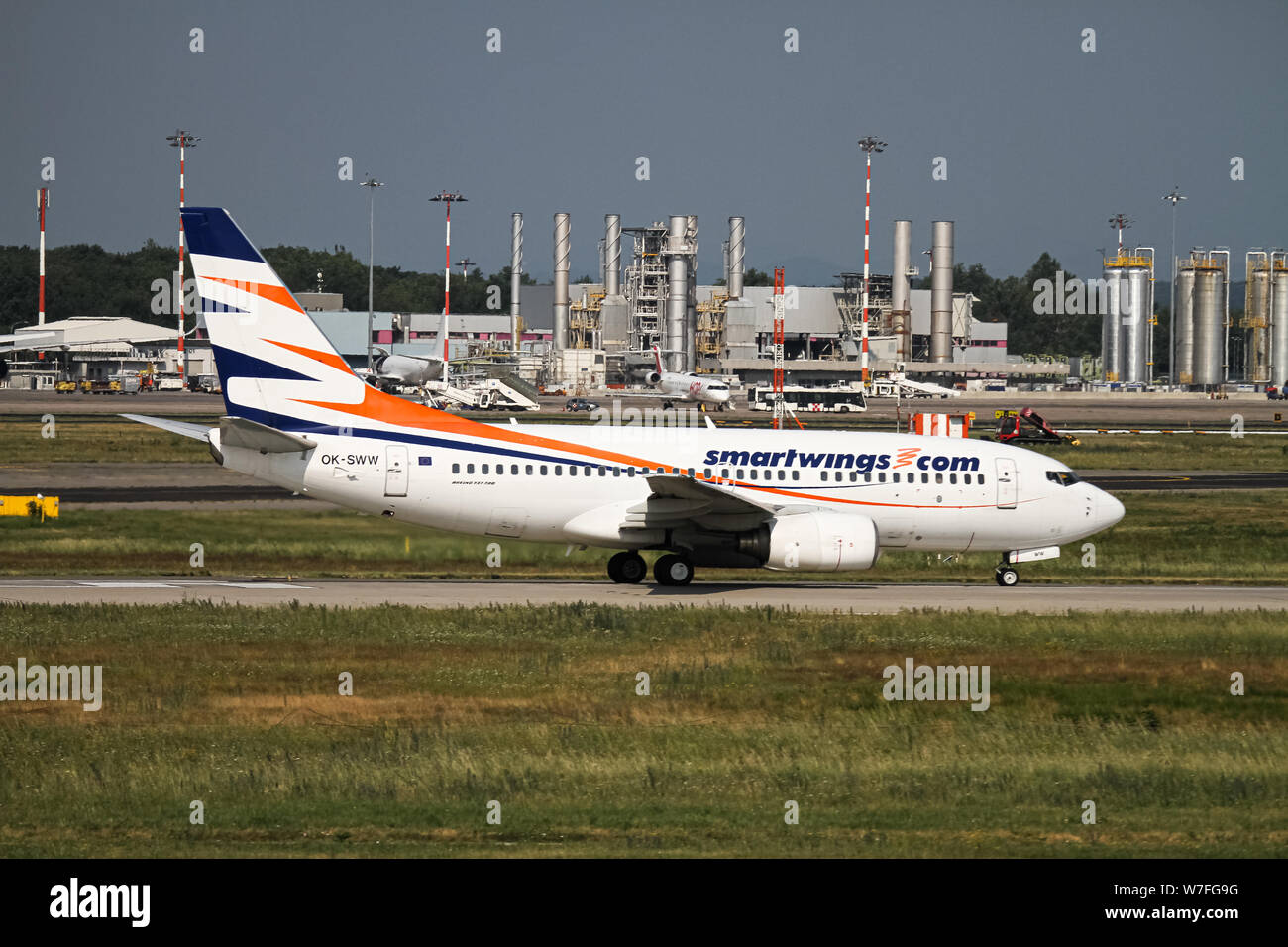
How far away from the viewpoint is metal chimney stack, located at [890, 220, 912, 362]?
177000mm

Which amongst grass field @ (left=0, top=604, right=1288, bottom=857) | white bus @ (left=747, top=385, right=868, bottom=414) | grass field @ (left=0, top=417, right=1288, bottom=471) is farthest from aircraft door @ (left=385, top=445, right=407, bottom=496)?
white bus @ (left=747, top=385, right=868, bottom=414)

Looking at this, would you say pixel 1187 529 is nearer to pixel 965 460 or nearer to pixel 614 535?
pixel 965 460

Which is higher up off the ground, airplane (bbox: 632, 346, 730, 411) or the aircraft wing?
airplane (bbox: 632, 346, 730, 411)

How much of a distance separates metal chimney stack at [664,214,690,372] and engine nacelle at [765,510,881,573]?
135 metres

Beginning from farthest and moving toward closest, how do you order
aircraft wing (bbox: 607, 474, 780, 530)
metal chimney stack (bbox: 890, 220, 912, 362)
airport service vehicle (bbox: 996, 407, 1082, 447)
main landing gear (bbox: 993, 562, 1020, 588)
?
metal chimney stack (bbox: 890, 220, 912, 362), airport service vehicle (bbox: 996, 407, 1082, 447), main landing gear (bbox: 993, 562, 1020, 588), aircraft wing (bbox: 607, 474, 780, 530)

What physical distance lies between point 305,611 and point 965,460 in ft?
53.1

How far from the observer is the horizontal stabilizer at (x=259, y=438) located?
3234cm

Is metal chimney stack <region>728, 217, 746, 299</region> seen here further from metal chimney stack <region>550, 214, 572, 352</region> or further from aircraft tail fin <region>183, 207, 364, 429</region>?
aircraft tail fin <region>183, 207, 364, 429</region>

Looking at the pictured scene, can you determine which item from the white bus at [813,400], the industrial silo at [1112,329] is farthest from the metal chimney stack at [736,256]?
the industrial silo at [1112,329]

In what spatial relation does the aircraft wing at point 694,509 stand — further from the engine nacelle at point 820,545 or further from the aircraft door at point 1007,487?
the aircraft door at point 1007,487

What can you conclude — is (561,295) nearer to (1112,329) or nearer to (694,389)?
(694,389)

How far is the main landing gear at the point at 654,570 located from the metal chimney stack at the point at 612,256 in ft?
508

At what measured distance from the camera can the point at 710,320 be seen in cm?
18588
